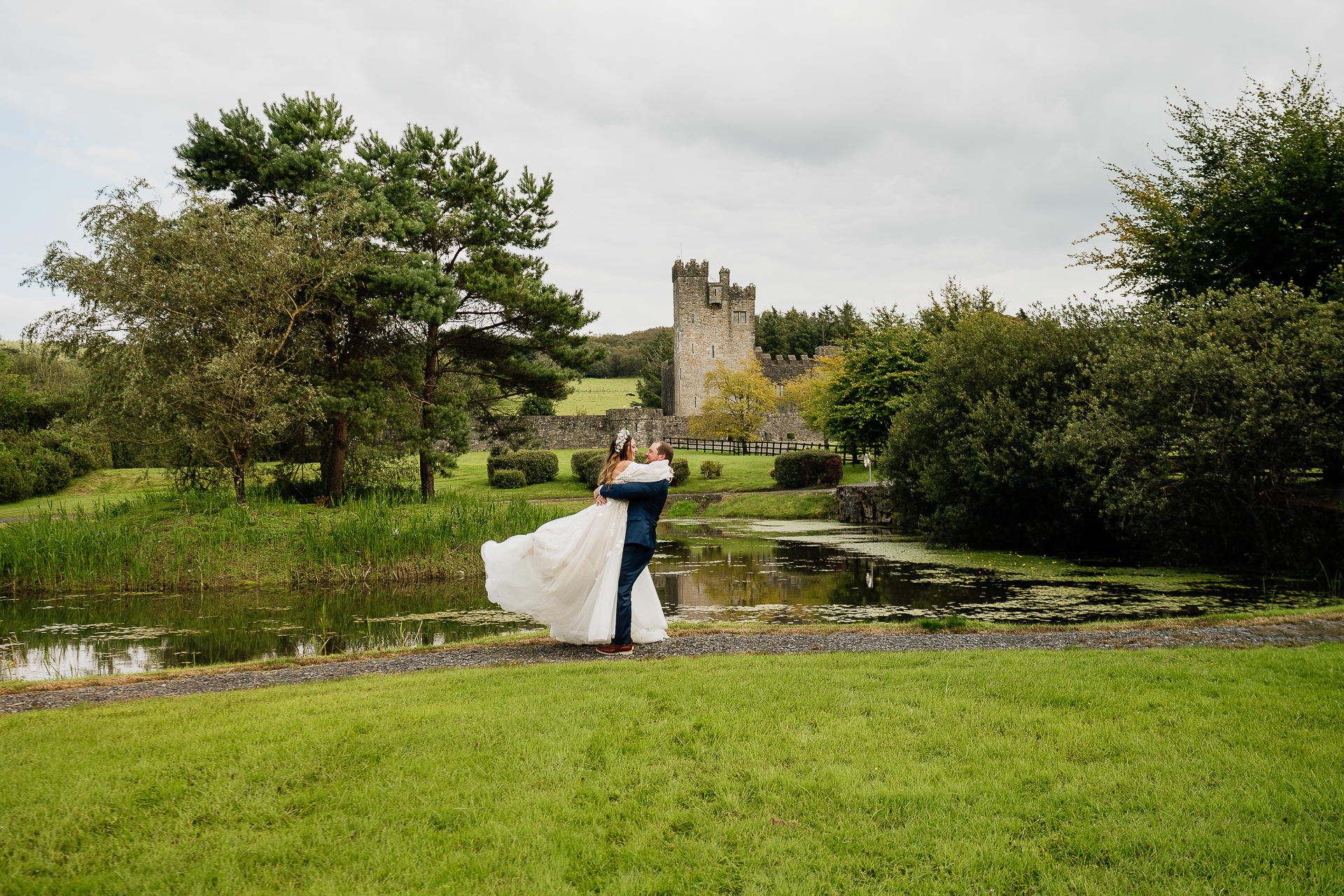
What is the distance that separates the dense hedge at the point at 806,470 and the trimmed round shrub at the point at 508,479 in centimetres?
1053

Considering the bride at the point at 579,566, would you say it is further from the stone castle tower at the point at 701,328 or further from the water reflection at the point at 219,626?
the stone castle tower at the point at 701,328

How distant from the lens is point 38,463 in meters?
25.4

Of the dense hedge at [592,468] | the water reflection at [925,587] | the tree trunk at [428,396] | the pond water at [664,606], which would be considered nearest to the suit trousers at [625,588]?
the pond water at [664,606]

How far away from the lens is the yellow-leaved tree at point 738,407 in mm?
44031

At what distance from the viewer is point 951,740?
407 cm

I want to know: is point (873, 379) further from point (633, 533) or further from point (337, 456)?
point (633, 533)

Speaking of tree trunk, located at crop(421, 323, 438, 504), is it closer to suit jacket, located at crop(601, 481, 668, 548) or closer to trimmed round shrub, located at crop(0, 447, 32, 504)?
suit jacket, located at crop(601, 481, 668, 548)

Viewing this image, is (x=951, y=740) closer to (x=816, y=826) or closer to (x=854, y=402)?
(x=816, y=826)

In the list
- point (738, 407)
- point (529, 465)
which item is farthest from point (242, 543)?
point (738, 407)

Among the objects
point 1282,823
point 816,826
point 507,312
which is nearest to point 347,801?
point 816,826

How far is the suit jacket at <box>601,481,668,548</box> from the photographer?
6.70m

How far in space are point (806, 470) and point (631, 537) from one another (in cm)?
2563

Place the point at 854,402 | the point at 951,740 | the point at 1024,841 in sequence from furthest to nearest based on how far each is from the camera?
the point at 854,402, the point at 951,740, the point at 1024,841

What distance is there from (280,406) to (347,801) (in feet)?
43.6
